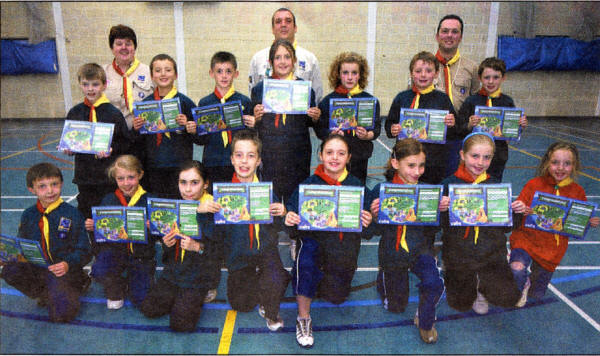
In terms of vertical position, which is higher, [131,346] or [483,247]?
[483,247]

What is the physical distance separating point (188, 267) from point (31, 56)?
10883mm

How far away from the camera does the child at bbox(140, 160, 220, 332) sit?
103 inches

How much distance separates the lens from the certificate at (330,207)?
7.95ft

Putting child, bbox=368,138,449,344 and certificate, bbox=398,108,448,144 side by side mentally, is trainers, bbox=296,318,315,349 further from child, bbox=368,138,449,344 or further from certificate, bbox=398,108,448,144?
certificate, bbox=398,108,448,144

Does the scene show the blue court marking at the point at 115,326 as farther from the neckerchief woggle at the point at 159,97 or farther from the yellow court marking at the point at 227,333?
the neckerchief woggle at the point at 159,97

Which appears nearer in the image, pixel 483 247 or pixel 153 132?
pixel 483 247

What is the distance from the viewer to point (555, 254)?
282cm

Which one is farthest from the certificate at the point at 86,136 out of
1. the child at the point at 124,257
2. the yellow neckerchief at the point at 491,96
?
the yellow neckerchief at the point at 491,96

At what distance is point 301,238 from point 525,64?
11358mm

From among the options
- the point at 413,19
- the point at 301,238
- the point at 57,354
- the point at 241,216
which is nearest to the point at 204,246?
the point at 241,216

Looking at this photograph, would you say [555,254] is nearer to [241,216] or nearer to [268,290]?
[268,290]

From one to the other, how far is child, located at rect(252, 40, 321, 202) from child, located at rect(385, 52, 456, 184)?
675 millimetres

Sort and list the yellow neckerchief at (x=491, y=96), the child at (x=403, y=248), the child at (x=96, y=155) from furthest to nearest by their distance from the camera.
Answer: the yellow neckerchief at (x=491, y=96) < the child at (x=96, y=155) < the child at (x=403, y=248)

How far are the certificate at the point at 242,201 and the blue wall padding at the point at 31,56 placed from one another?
1076 centimetres
